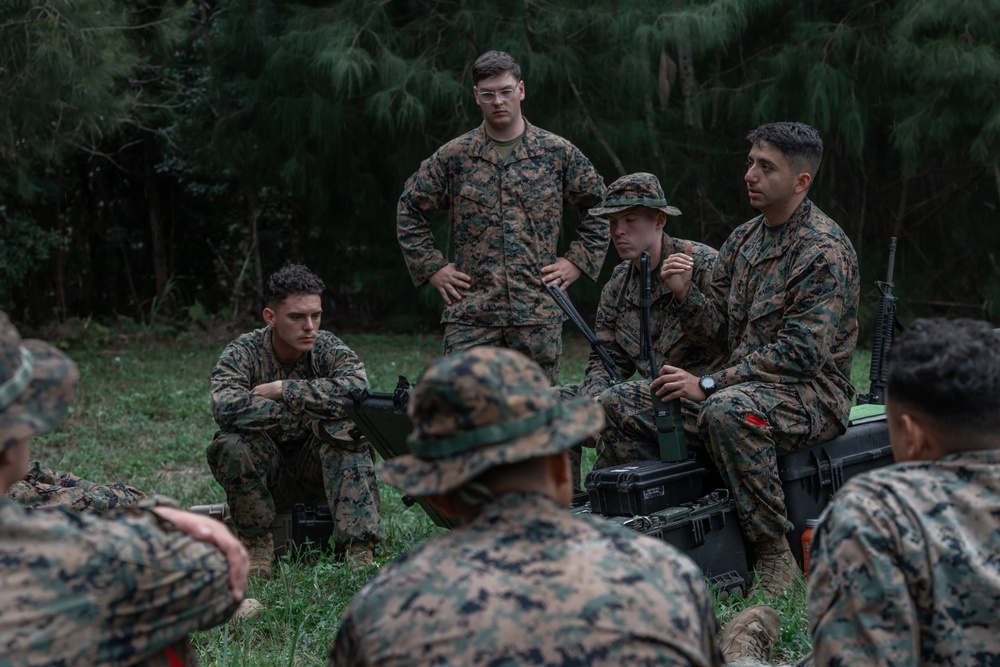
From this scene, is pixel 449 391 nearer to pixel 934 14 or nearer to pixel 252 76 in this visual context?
pixel 934 14

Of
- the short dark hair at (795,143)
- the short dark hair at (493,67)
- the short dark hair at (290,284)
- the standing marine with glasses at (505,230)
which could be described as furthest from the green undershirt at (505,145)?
the short dark hair at (795,143)

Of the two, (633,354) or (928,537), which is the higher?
(928,537)

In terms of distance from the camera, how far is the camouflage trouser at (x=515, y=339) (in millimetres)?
5906

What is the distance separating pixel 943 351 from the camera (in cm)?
224

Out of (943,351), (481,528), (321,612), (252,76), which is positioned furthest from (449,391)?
(252,76)

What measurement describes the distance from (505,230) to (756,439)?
6.60 ft

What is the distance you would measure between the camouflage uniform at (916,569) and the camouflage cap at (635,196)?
2.90m

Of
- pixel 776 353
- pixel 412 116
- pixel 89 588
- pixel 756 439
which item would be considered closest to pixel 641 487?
pixel 756 439

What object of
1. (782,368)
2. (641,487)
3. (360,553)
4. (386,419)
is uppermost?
(782,368)

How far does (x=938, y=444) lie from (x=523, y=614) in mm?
946

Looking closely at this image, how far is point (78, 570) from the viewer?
1.97 m

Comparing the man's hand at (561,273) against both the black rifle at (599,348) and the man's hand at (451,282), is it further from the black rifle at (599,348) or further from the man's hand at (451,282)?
the black rifle at (599,348)

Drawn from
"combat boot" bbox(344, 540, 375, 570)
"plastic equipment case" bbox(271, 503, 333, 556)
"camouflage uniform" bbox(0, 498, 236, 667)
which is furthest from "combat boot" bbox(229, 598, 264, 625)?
"camouflage uniform" bbox(0, 498, 236, 667)

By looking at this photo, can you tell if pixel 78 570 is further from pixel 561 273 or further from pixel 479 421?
pixel 561 273
